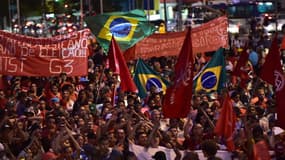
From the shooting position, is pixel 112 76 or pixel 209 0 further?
pixel 209 0

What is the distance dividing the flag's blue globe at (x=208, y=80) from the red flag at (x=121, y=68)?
48.7 inches

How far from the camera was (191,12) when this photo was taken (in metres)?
42.2

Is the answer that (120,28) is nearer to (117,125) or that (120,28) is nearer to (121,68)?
(121,68)

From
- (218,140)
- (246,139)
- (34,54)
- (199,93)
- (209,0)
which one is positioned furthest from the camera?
(209,0)

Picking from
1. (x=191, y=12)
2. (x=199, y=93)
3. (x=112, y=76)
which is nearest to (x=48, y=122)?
(x=199, y=93)

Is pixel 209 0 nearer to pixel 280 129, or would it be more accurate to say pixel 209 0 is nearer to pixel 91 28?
pixel 91 28

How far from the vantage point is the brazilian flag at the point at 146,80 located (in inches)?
633

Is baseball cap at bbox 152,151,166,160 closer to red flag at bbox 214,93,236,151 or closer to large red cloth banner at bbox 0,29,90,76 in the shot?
red flag at bbox 214,93,236,151

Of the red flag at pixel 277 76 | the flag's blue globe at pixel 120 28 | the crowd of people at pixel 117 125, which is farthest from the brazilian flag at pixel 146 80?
the red flag at pixel 277 76

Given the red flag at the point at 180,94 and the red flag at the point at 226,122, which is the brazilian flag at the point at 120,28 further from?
the red flag at the point at 226,122

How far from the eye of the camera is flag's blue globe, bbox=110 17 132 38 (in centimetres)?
1880

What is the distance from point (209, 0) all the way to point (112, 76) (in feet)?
116

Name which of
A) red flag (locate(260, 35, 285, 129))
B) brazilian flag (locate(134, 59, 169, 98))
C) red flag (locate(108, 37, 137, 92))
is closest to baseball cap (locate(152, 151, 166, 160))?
red flag (locate(260, 35, 285, 129))

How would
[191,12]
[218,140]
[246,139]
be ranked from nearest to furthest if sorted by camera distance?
[246,139], [218,140], [191,12]
